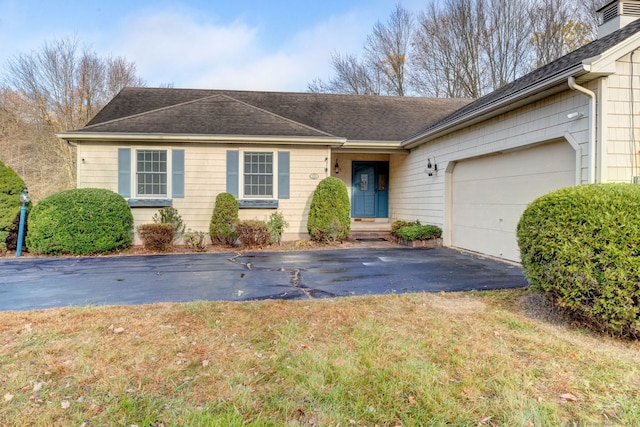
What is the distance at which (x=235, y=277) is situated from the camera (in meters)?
5.35

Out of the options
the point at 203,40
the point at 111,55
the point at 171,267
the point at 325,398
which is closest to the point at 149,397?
the point at 325,398

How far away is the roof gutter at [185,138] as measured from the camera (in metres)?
8.34

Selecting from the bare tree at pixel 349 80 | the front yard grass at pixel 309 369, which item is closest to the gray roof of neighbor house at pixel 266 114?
the front yard grass at pixel 309 369

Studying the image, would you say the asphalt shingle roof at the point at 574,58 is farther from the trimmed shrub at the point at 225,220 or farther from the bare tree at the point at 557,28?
the bare tree at the point at 557,28

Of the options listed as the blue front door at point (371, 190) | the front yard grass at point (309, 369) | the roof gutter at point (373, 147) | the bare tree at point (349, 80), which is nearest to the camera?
the front yard grass at point (309, 369)

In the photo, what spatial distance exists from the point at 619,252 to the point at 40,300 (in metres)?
6.11

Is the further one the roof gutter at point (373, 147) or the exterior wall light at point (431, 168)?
the roof gutter at point (373, 147)

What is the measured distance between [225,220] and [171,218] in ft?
4.72

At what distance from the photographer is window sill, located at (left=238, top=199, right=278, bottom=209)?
8984 millimetres

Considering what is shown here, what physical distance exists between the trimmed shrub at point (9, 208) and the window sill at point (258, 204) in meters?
4.87

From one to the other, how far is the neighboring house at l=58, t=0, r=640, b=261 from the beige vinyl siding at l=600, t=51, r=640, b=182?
13 mm

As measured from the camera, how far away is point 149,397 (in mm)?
2188

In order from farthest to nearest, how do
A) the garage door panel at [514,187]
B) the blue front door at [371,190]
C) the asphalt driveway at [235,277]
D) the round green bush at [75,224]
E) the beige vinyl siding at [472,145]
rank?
1. the blue front door at [371,190]
2. the round green bush at [75,224]
3. the garage door panel at [514,187]
4. the beige vinyl siding at [472,145]
5. the asphalt driveway at [235,277]

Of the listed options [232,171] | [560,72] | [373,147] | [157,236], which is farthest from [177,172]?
[560,72]
